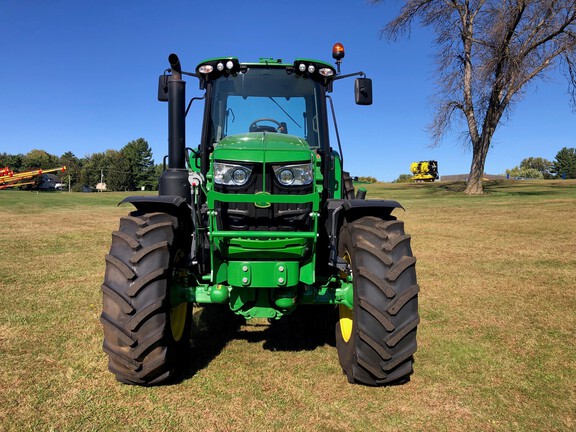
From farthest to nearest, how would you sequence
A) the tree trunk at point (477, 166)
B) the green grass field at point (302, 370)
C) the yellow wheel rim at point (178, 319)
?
the tree trunk at point (477, 166) → the yellow wheel rim at point (178, 319) → the green grass field at point (302, 370)

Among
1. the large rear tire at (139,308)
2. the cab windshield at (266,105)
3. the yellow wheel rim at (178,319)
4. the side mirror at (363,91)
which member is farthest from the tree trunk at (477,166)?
the large rear tire at (139,308)

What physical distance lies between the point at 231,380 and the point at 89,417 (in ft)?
3.50

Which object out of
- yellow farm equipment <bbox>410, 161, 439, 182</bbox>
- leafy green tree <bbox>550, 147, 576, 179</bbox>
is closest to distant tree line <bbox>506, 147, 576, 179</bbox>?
leafy green tree <bbox>550, 147, 576, 179</bbox>

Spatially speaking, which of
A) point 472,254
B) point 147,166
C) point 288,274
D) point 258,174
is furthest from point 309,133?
point 147,166

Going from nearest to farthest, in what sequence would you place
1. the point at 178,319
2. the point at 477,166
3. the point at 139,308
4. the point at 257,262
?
the point at 139,308 < the point at 257,262 < the point at 178,319 < the point at 477,166

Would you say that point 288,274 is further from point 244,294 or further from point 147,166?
point 147,166

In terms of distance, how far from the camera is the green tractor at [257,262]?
137 inches

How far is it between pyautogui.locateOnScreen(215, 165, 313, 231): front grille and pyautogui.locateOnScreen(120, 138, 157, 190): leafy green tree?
313 ft

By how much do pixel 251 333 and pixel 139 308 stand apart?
1.77 metres

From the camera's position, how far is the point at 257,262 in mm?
3691

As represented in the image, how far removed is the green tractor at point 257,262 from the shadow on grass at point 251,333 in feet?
0.85

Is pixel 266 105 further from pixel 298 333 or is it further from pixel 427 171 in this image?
pixel 427 171

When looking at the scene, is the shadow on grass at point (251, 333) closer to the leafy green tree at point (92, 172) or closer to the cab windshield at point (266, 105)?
the cab windshield at point (266, 105)

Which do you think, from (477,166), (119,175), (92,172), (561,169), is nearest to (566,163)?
(561,169)
